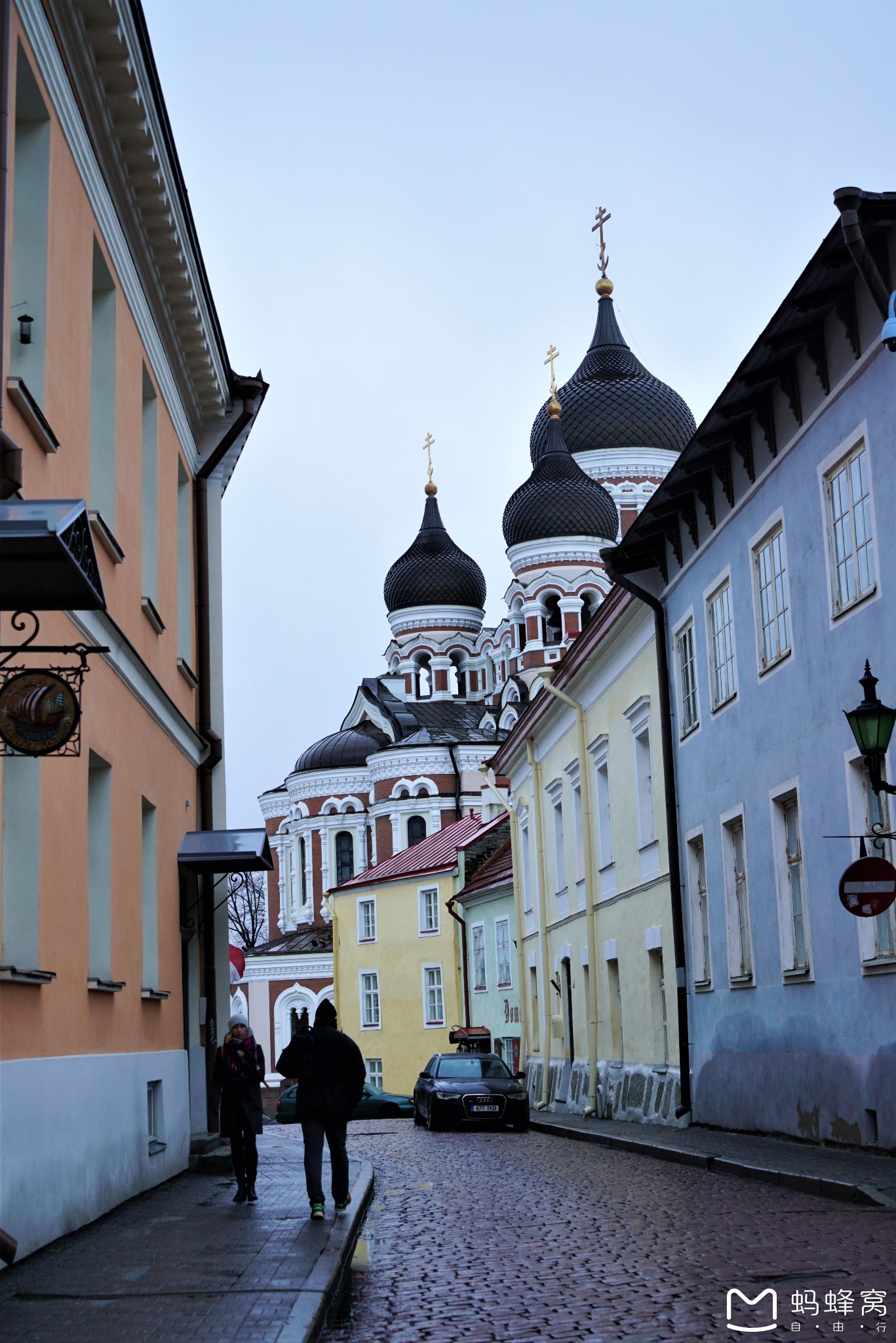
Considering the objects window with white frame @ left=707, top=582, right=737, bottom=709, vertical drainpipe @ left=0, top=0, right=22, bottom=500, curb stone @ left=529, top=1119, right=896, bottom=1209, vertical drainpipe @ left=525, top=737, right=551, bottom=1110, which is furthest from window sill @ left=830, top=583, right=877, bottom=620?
vertical drainpipe @ left=525, top=737, right=551, bottom=1110

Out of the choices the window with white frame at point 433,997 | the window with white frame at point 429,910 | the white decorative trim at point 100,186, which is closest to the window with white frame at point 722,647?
the white decorative trim at point 100,186

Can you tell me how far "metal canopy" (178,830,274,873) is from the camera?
16.3m

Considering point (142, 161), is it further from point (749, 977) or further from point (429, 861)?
point (429, 861)

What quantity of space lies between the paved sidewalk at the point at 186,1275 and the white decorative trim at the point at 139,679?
11.8 feet

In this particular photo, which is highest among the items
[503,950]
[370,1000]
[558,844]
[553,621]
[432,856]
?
[553,621]

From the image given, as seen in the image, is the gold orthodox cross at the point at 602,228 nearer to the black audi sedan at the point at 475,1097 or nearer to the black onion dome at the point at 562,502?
the black onion dome at the point at 562,502

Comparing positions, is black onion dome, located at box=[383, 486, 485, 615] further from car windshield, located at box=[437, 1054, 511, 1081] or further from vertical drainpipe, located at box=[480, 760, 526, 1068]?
car windshield, located at box=[437, 1054, 511, 1081]

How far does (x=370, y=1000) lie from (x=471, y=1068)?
26.9 meters

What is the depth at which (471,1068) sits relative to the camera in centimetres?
2770

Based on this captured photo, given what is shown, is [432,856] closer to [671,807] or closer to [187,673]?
[671,807]

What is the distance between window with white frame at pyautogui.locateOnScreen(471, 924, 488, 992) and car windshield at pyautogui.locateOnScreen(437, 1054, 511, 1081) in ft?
49.7

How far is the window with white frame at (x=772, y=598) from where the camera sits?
16.5 m

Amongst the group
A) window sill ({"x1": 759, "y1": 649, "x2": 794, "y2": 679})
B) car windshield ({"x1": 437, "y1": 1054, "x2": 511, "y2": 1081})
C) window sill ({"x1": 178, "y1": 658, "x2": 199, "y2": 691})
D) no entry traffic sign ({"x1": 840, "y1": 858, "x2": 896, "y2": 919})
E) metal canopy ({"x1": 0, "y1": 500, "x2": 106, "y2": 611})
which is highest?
window sill ({"x1": 178, "y1": 658, "x2": 199, "y2": 691})

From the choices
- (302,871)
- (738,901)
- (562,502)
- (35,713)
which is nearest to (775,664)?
(738,901)
